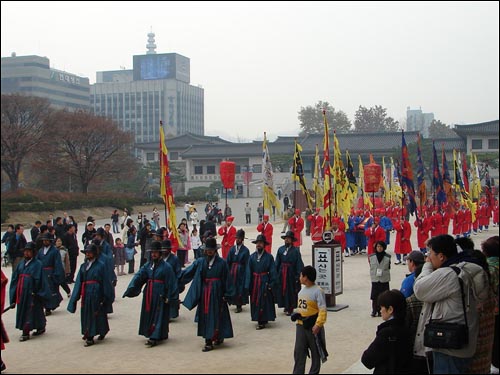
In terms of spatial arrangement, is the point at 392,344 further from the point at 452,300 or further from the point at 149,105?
the point at 149,105

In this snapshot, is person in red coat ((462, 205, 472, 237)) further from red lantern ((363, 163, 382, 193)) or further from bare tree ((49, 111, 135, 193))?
bare tree ((49, 111, 135, 193))

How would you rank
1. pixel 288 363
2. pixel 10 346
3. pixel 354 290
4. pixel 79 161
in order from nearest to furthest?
pixel 288 363 < pixel 10 346 < pixel 354 290 < pixel 79 161

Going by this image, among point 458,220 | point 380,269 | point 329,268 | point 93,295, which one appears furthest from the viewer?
point 458,220

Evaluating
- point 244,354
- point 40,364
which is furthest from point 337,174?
point 40,364

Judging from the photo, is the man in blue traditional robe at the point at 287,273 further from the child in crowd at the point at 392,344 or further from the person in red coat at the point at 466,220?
the person in red coat at the point at 466,220

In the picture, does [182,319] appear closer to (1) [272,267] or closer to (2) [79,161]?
(1) [272,267]

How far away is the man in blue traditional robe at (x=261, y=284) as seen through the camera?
10016mm

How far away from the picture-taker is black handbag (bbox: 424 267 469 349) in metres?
4.68

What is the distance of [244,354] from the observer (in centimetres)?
821

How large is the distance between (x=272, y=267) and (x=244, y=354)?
238 cm

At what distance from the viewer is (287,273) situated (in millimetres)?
10836

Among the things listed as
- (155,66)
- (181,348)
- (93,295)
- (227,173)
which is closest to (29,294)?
(93,295)

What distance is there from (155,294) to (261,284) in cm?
195

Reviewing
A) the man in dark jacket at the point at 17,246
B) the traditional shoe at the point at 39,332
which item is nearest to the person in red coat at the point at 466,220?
the man in dark jacket at the point at 17,246
